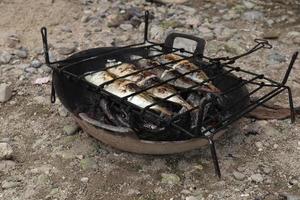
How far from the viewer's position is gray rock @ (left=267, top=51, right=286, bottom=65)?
4016mm

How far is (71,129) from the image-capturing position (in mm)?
2945

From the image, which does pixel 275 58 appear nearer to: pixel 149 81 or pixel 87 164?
pixel 149 81

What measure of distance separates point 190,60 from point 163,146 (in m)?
0.89

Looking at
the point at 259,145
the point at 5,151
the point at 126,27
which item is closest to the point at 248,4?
the point at 126,27

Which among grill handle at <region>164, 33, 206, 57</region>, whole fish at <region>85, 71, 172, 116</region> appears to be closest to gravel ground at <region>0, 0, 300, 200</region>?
whole fish at <region>85, 71, 172, 116</region>

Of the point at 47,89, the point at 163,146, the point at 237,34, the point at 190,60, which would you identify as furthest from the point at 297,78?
the point at 47,89

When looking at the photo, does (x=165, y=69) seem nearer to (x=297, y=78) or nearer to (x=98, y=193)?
(x=98, y=193)

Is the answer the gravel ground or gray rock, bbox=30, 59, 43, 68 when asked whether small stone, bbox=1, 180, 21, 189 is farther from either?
gray rock, bbox=30, 59, 43, 68

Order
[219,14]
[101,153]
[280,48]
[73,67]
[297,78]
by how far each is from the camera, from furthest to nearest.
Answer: [219,14] → [280,48] → [297,78] → [73,67] → [101,153]

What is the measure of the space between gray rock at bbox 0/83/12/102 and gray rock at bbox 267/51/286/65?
93.8 inches

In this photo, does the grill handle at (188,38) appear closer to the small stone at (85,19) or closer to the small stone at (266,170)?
the small stone at (266,170)

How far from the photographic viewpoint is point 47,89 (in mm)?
3434

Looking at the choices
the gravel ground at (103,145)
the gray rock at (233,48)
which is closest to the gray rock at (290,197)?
the gravel ground at (103,145)

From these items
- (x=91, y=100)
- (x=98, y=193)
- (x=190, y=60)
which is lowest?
(x=98, y=193)
